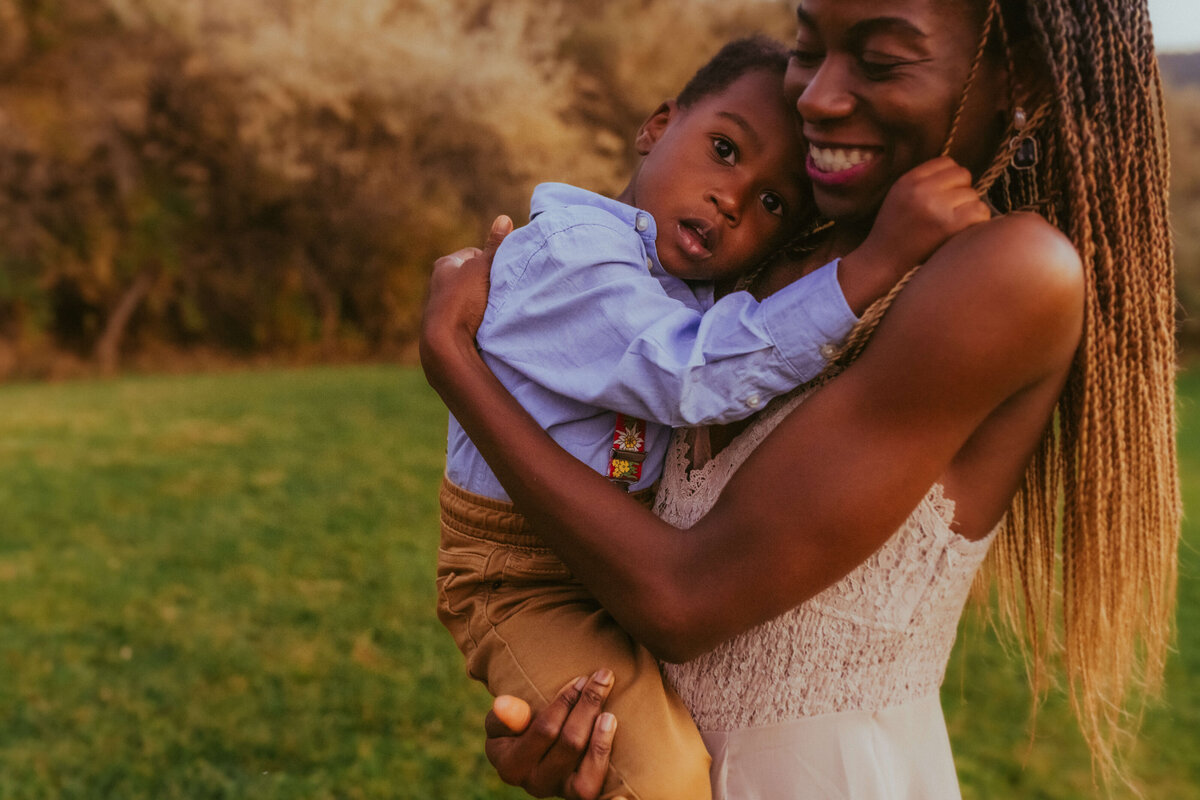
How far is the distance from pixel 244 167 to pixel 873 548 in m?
15.6

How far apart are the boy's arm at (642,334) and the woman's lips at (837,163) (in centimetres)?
19

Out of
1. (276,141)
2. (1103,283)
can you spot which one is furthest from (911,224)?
(276,141)

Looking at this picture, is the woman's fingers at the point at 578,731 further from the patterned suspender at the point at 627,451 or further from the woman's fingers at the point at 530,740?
the patterned suspender at the point at 627,451

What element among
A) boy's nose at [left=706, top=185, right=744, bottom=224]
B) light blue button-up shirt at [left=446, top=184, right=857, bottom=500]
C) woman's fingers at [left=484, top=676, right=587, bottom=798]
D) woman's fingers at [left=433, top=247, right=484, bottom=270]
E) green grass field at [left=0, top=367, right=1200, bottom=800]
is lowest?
green grass field at [left=0, top=367, right=1200, bottom=800]

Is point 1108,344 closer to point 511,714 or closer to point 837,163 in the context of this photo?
point 837,163

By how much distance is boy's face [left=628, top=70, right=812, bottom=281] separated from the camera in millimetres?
1987

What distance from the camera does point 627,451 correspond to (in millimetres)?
1788

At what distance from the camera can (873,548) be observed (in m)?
1.43

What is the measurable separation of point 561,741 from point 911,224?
0.93 m

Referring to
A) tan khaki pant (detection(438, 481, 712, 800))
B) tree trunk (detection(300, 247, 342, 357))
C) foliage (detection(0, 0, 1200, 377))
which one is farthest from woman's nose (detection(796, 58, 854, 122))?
tree trunk (detection(300, 247, 342, 357))

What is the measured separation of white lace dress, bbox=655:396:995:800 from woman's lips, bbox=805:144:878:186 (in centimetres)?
35

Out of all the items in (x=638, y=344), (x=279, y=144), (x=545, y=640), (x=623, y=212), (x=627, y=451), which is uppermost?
(x=279, y=144)

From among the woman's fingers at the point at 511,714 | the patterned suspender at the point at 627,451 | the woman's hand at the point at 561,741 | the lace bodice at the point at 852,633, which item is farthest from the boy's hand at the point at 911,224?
the woman's fingers at the point at 511,714

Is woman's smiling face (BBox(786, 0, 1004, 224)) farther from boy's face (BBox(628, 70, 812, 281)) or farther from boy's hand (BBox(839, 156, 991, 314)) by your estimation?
boy's face (BBox(628, 70, 812, 281))
